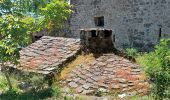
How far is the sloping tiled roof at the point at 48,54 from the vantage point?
37.1 feet

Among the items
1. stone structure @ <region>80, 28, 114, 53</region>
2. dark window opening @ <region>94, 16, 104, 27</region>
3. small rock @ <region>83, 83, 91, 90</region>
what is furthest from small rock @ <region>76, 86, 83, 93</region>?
dark window opening @ <region>94, 16, 104, 27</region>

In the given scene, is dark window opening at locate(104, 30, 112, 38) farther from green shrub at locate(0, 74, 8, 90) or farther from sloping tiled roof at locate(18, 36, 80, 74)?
green shrub at locate(0, 74, 8, 90)

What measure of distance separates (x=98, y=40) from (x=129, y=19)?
17.1 ft

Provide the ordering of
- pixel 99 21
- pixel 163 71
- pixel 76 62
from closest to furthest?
1. pixel 163 71
2. pixel 76 62
3. pixel 99 21

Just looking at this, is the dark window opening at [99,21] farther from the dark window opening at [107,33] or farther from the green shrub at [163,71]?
the green shrub at [163,71]

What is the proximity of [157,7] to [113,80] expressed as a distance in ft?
21.4

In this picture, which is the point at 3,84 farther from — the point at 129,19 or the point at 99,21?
the point at 99,21

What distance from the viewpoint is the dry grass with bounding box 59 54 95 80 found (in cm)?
1096

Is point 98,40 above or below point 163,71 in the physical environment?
above

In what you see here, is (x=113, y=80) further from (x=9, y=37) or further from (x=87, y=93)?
(x=9, y=37)

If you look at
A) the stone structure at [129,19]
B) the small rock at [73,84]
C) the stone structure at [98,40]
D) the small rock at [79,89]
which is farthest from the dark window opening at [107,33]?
the stone structure at [129,19]

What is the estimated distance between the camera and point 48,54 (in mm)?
12117

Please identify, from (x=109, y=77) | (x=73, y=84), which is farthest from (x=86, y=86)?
(x=109, y=77)

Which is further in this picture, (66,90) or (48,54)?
(48,54)
